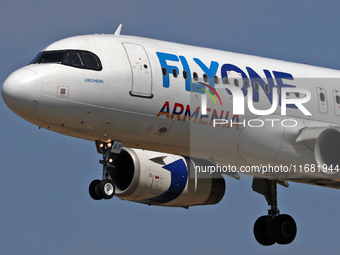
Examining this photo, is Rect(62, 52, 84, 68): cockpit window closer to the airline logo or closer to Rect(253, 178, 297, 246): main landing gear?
the airline logo

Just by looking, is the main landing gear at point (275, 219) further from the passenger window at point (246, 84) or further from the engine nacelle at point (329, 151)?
the passenger window at point (246, 84)

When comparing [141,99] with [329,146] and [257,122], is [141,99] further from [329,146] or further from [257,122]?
[329,146]

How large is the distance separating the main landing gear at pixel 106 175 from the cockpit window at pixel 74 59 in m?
2.41

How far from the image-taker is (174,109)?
73.4 feet

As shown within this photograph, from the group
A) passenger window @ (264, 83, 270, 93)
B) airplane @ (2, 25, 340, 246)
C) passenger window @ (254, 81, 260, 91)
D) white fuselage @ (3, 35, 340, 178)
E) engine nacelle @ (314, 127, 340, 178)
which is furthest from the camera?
passenger window @ (264, 83, 270, 93)

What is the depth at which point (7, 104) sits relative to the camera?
829 inches

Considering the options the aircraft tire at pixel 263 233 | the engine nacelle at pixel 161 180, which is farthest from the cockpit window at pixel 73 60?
the aircraft tire at pixel 263 233

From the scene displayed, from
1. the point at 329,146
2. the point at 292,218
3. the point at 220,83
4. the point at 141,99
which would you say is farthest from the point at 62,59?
the point at 292,218

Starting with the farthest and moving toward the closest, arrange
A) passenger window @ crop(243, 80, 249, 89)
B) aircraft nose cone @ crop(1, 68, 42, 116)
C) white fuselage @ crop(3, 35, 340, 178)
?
passenger window @ crop(243, 80, 249, 89), white fuselage @ crop(3, 35, 340, 178), aircraft nose cone @ crop(1, 68, 42, 116)

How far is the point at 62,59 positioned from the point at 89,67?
2.71ft

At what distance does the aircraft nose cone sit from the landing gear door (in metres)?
2.69

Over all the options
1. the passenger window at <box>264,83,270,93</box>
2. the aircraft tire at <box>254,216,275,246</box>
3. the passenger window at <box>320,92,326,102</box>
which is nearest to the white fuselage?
the passenger window at <box>264,83,270,93</box>

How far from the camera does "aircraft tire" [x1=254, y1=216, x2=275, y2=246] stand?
99.0 feet

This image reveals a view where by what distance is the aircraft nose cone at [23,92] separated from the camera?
20688mm
